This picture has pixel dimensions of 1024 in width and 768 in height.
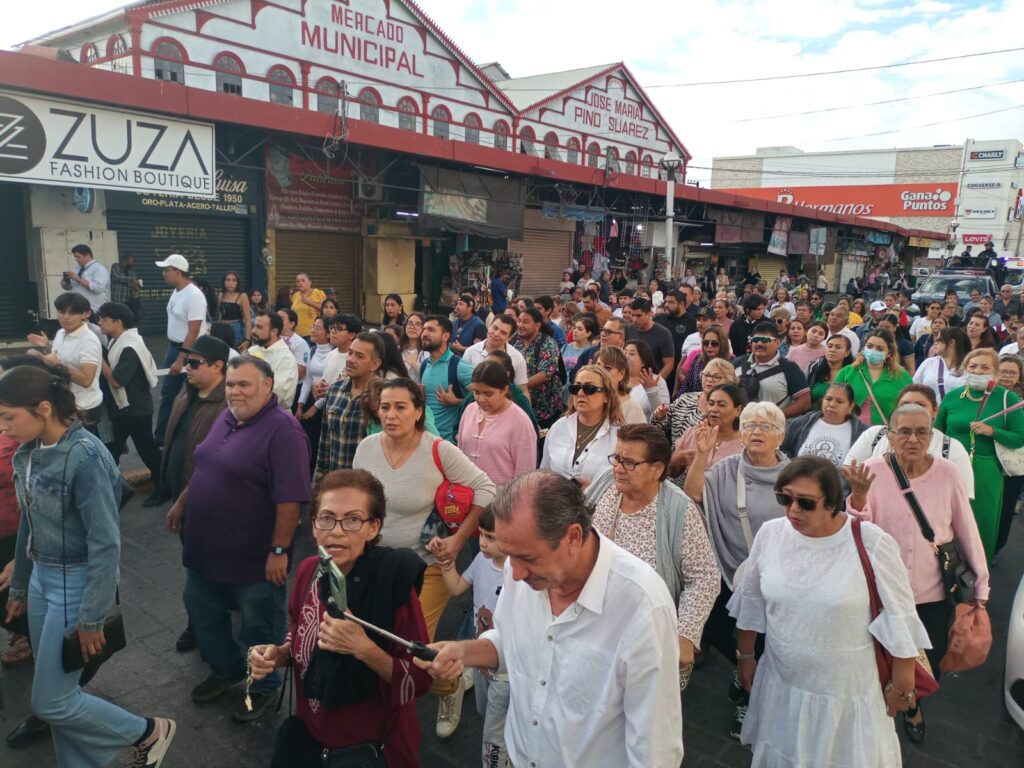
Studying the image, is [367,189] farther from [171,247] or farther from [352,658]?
[352,658]

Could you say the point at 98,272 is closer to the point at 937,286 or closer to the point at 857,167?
the point at 937,286

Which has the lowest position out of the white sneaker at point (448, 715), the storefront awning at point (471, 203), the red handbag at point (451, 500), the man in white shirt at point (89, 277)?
the white sneaker at point (448, 715)

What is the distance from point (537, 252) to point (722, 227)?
8313 millimetres

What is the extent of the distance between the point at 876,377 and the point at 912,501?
8.86 ft

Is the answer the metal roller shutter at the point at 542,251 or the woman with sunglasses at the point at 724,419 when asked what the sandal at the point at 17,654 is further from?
the metal roller shutter at the point at 542,251

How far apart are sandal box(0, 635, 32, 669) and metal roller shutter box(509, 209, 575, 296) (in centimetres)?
1637

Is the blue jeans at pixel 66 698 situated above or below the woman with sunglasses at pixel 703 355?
below

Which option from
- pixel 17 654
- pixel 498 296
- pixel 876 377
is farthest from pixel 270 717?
pixel 498 296

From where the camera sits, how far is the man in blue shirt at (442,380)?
541 cm

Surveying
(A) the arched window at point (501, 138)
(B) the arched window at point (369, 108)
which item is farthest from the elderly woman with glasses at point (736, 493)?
(A) the arched window at point (501, 138)

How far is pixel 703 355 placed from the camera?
6.18 meters

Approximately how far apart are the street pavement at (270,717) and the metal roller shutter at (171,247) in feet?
32.5

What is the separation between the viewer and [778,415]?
3.60m

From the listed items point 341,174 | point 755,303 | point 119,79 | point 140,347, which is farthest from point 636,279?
point 140,347
